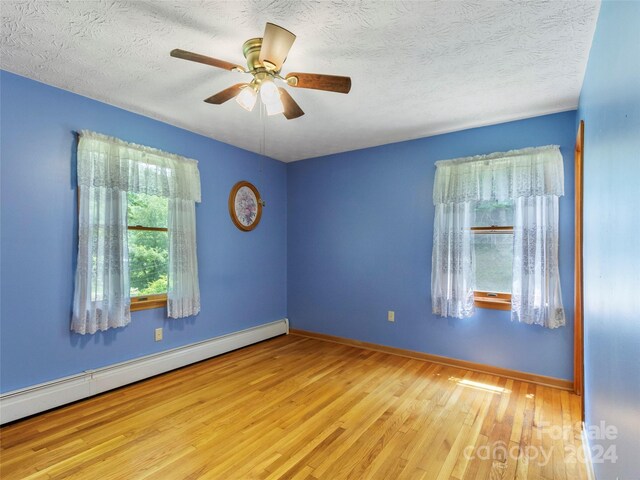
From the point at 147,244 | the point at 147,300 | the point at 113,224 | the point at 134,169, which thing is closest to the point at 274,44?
the point at 134,169

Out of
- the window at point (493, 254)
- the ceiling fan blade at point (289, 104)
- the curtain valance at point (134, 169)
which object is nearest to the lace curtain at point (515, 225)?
the window at point (493, 254)

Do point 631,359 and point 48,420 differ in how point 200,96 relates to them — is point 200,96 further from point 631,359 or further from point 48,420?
point 631,359

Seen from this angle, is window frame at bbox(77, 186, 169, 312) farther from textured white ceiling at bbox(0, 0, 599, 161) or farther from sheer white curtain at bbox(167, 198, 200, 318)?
textured white ceiling at bbox(0, 0, 599, 161)

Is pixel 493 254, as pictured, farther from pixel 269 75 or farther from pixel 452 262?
pixel 269 75

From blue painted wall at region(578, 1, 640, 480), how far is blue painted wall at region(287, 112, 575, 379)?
1154 mm

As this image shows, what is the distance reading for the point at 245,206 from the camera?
416cm

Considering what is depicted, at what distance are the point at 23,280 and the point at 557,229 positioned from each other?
172 inches

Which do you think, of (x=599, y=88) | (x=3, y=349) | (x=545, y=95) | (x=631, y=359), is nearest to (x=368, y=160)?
(x=545, y=95)

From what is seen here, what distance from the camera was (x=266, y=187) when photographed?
4.51 m

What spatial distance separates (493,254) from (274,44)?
283 cm

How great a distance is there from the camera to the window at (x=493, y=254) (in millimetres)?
3174

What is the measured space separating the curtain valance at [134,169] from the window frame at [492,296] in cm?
307

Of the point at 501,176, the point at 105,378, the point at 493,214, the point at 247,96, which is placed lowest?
the point at 105,378

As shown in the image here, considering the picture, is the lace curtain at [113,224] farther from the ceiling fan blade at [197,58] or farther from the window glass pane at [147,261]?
the ceiling fan blade at [197,58]
